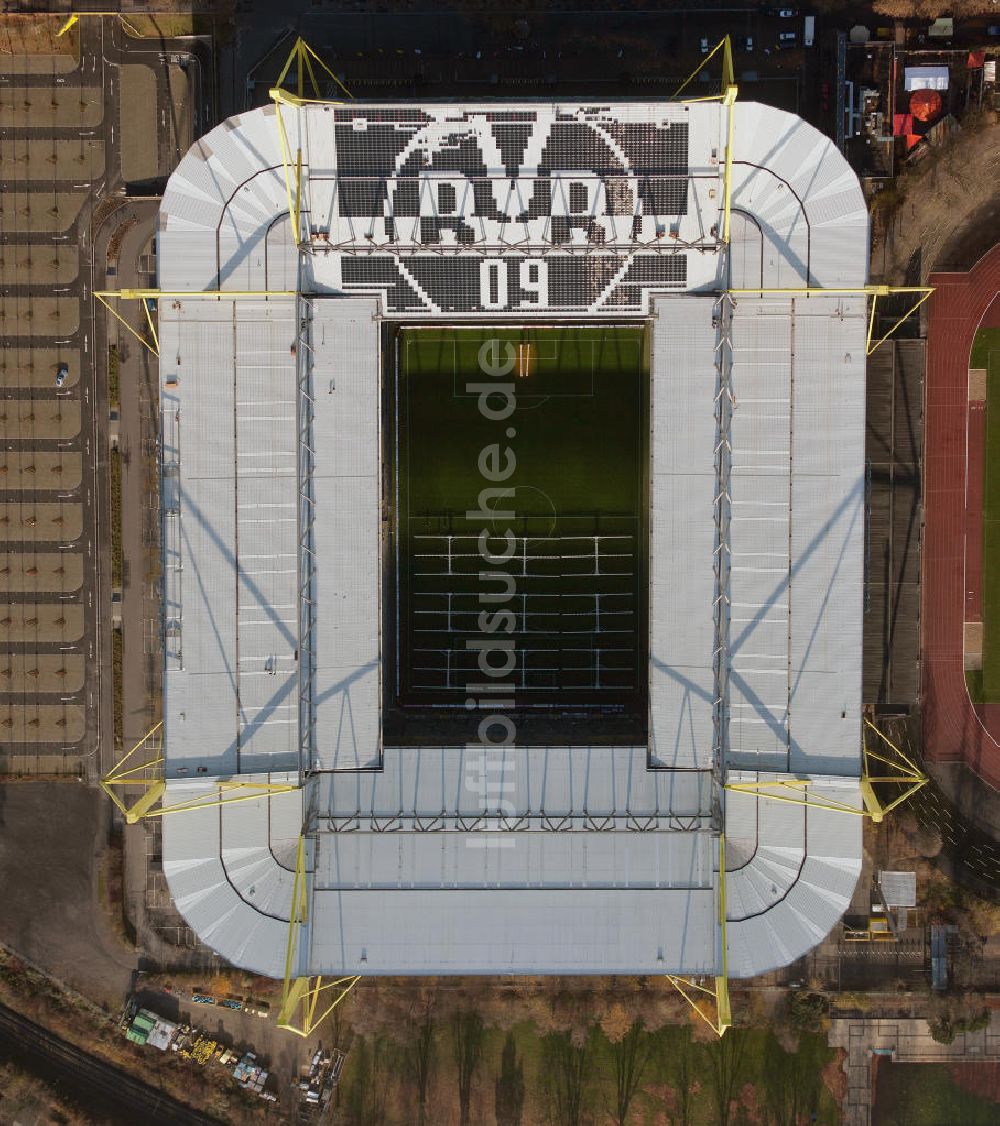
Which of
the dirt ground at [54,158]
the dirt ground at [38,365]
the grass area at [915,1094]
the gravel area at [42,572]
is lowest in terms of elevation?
the grass area at [915,1094]

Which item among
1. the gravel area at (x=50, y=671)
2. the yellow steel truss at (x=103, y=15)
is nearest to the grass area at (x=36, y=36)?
the yellow steel truss at (x=103, y=15)

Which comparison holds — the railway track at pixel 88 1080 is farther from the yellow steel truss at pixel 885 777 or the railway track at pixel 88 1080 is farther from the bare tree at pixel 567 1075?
→ the yellow steel truss at pixel 885 777

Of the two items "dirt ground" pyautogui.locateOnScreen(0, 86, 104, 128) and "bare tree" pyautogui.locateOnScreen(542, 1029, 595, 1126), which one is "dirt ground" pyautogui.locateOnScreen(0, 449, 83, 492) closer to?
"dirt ground" pyautogui.locateOnScreen(0, 86, 104, 128)

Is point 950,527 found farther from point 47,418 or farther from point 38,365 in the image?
point 38,365

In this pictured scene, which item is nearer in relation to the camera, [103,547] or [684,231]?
[684,231]

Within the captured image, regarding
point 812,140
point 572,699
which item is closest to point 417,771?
point 572,699

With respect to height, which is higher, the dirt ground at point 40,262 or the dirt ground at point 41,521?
the dirt ground at point 40,262

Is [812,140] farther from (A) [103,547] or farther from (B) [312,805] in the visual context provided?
(A) [103,547]

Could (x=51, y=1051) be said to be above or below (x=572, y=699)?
below
